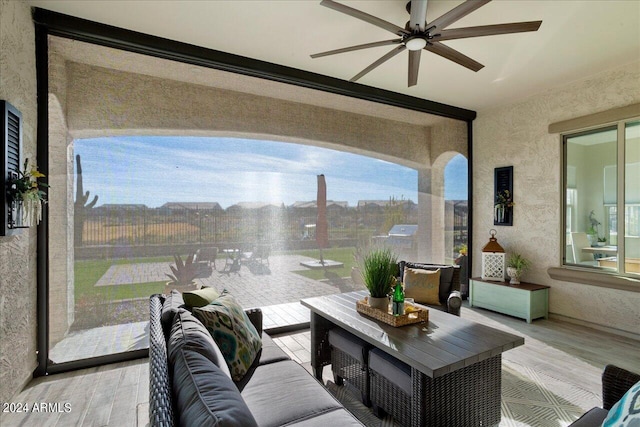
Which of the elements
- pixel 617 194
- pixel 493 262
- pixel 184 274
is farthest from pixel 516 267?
pixel 184 274

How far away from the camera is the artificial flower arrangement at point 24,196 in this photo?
2172 mm

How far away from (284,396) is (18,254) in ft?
7.18

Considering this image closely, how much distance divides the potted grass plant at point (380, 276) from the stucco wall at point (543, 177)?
2.92m

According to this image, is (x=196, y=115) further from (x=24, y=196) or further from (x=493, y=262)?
(x=493, y=262)

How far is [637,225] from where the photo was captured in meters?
3.53

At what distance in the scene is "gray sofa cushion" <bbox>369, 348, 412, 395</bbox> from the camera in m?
1.86

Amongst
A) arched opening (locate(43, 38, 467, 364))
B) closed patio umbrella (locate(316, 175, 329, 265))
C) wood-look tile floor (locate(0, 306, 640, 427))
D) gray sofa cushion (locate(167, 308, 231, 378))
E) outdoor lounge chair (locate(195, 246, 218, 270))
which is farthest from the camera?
closed patio umbrella (locate(316, 175, 329, 265))

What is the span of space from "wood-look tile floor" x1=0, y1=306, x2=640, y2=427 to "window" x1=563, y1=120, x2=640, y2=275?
87 cm

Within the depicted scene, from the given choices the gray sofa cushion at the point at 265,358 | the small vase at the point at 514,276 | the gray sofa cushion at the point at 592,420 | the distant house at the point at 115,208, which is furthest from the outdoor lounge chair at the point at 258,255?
the small vase at the point at 514,276

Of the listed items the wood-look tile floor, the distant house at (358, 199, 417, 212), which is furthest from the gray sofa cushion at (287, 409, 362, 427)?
the distant house at (358, 199, 417, 212)

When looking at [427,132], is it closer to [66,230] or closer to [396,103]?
[396,103]

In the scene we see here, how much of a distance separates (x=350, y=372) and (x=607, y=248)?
348 centimetres

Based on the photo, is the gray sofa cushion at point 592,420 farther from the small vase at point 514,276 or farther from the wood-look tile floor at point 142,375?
the small vase at point 514,276

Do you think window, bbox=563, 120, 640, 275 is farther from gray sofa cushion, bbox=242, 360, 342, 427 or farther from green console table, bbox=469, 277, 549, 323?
gray sofa cushion, bbox=242, 360, 342, 427
